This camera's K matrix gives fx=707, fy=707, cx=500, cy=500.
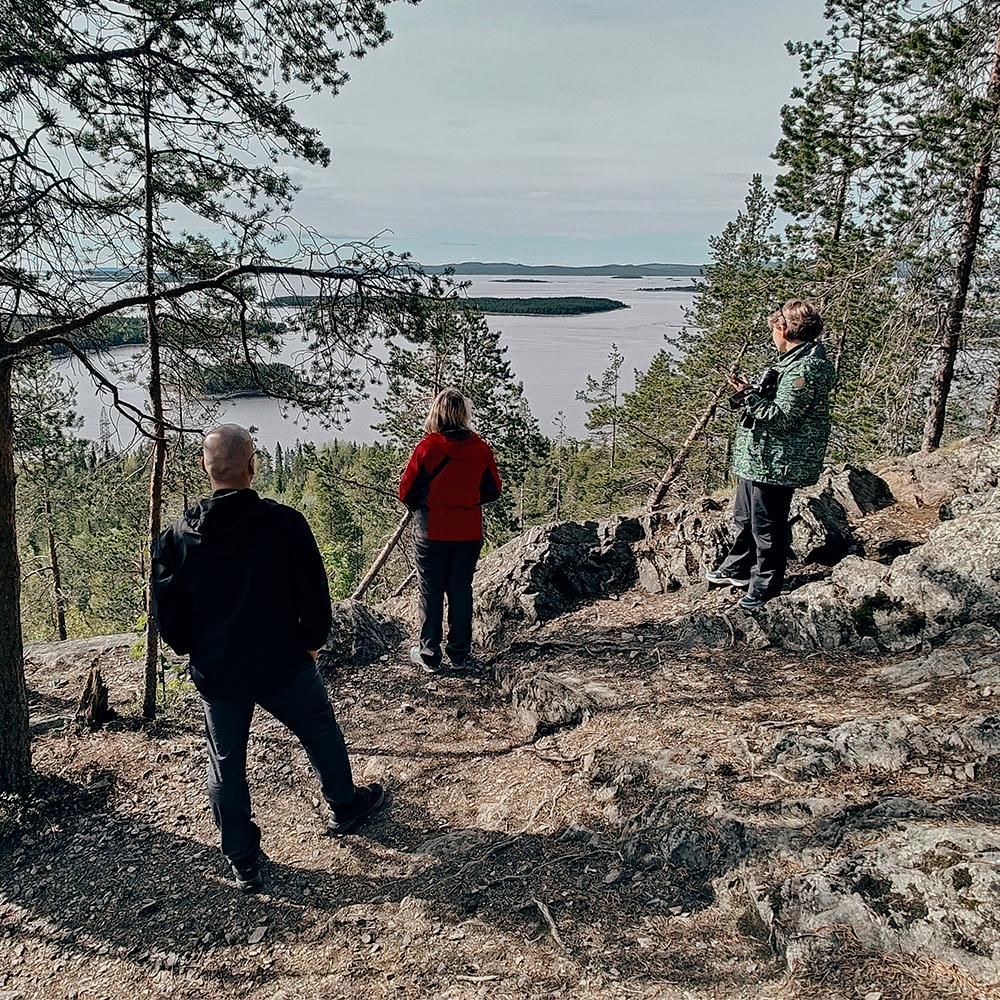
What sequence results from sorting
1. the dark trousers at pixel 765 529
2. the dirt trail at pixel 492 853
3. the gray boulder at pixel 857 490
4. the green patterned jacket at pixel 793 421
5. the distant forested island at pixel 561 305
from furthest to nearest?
the distant forested island at pixel 561 305
the gray boulder at pixel 857 490
the dark trousers at pixel 765 529
the green patterned jacket at pixel 793 421
the dirt trail at pixel 492 853

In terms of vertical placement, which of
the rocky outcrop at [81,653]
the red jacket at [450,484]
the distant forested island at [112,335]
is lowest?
the rocky outcrop at [81,653]

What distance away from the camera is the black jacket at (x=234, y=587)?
328 cm

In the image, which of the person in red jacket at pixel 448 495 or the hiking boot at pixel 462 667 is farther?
the hiking boot at pixel 462 667

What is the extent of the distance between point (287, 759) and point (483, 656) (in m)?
1.89

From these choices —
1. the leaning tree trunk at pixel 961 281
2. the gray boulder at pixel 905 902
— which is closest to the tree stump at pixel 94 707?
the gray boulder at pixel 905 902

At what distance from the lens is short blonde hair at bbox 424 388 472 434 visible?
16.6 feet

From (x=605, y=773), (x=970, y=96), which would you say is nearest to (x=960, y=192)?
(x=970, y=96)

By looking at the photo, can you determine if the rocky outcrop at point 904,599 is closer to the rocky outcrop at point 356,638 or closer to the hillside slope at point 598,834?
the hillside slope at point 598,834

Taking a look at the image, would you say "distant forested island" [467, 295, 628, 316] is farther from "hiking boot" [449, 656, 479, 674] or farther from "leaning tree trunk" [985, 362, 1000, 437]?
"hiking boot" [449, 656, 479, 674]

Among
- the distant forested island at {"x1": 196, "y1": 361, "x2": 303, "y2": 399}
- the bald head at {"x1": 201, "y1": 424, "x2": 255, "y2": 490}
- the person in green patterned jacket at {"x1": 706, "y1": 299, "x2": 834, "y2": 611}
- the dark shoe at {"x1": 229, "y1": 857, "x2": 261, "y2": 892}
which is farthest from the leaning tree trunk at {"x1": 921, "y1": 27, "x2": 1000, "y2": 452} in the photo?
the dark shoe at {"x1": 229, "y1": 857, "x2": 261, "y2": 892}

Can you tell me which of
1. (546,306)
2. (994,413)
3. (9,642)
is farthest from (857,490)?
(546,306)

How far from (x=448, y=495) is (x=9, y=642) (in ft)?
9.99

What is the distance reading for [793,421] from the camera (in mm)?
4965

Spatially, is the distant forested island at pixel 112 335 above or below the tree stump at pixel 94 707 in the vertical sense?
above
